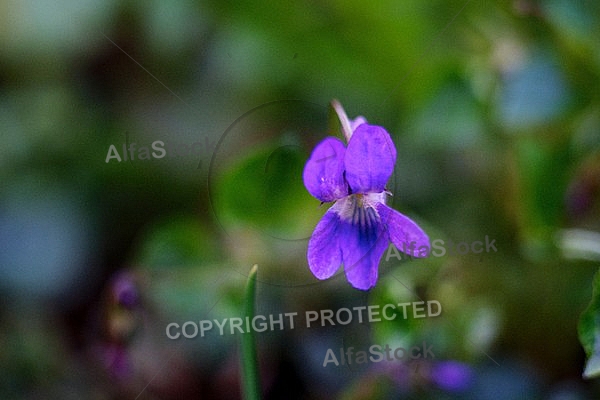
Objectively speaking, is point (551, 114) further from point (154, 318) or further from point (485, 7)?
point (154, 318)

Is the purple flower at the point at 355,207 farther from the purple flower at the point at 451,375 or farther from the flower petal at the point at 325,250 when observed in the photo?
the purple flower at the point at 451,375

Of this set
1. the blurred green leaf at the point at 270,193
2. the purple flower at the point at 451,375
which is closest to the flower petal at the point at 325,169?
the blurred green leaf at the point at 270,193

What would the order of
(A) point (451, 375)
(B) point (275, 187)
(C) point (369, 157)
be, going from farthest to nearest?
(A) point (451, 375), (B) point (275, 187), (C) point (369, 157)

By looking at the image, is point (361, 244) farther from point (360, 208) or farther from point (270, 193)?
point (270, 193)

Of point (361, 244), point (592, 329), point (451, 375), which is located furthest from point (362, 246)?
point (451, 375)

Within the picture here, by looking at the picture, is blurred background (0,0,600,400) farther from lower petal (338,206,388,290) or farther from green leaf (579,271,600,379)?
green leaf (579,271,600,379)

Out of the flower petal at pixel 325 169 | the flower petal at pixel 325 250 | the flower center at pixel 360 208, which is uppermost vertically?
the flower petal at pixel 325 169

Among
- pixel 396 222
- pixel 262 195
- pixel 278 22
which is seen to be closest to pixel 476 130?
pixel 278 22
